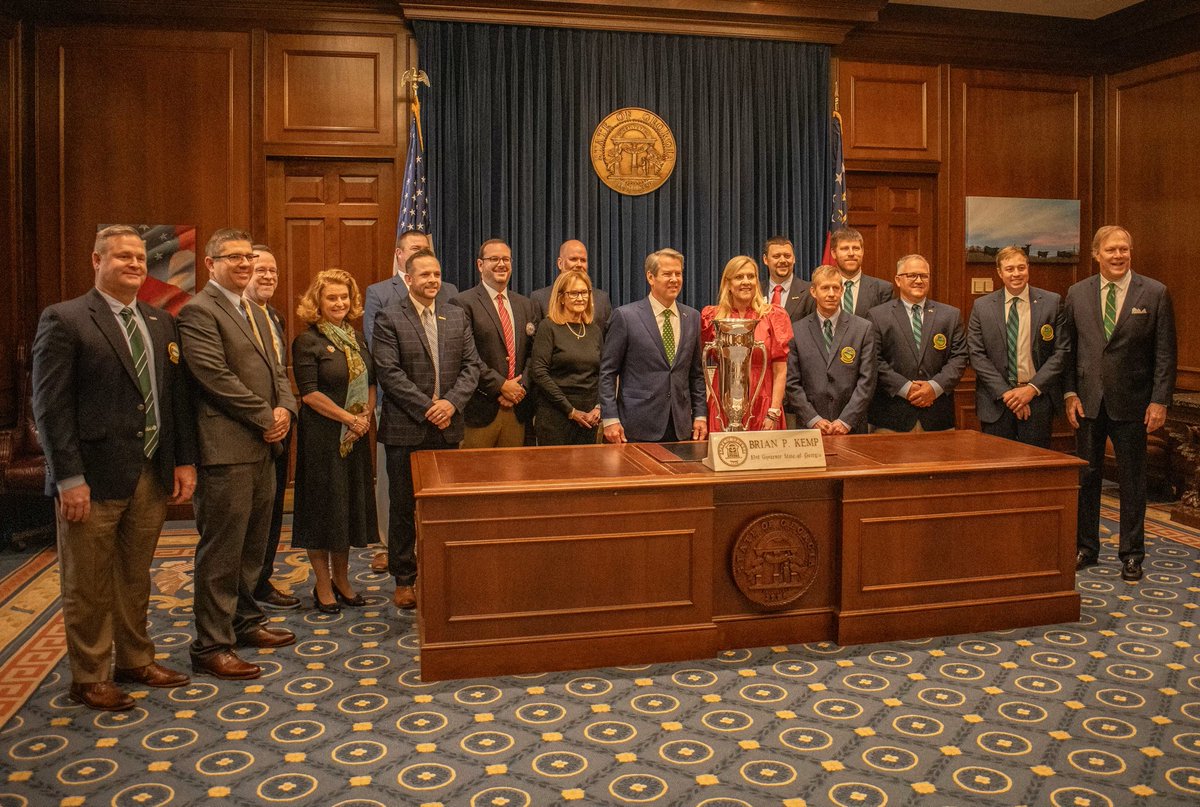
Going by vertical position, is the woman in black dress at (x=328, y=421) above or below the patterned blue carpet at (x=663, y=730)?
above

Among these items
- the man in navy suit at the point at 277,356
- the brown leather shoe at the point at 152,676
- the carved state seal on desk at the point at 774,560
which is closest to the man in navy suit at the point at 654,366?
the carved state seal on desk at the point at 774,560

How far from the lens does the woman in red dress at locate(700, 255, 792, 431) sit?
4.39 metres

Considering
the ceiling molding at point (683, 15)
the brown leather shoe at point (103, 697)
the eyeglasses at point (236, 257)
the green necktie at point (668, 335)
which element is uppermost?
the ceiling molding at point (683, 15)

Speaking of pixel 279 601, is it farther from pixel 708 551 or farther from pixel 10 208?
pixel 10 208

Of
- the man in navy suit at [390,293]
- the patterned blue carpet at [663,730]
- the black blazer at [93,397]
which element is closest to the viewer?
the patterned blue carpet at [663,730]

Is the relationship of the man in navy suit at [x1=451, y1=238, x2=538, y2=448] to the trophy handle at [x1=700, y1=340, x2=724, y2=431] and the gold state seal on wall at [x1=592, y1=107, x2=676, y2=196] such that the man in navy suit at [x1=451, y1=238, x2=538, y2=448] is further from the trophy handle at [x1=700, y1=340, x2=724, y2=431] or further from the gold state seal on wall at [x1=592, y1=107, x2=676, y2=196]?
the gold state seal on wall at [x1=592, y1=107, x2=676, y2=196]

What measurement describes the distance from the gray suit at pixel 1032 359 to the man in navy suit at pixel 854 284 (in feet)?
1.82

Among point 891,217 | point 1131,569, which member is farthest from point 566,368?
point 891,217

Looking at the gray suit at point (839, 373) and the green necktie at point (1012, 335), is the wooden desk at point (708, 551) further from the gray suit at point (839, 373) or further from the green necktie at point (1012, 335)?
the green necktie at point (1012, 335)

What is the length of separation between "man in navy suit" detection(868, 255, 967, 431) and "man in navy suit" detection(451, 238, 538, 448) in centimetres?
182

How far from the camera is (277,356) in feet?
12.6

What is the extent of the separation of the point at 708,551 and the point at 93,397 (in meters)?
2.15

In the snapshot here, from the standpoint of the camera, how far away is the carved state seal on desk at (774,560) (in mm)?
3703

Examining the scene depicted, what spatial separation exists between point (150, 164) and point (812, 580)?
4.99 metres
